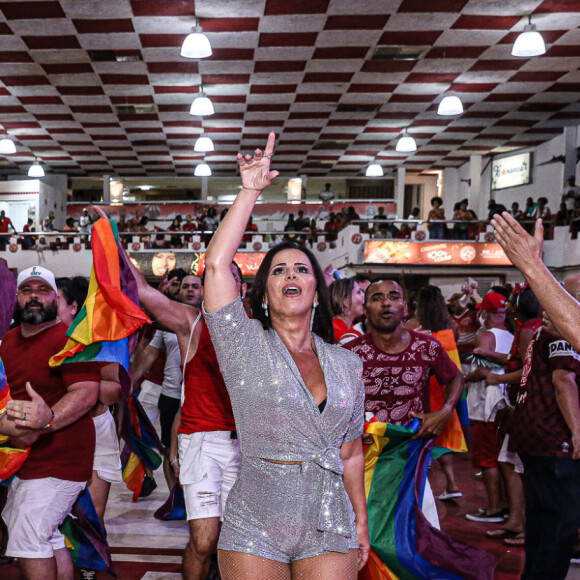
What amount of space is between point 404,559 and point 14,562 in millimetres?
2447

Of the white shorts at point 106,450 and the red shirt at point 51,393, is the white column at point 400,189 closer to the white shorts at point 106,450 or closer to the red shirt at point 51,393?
the white shorts at point 106,450

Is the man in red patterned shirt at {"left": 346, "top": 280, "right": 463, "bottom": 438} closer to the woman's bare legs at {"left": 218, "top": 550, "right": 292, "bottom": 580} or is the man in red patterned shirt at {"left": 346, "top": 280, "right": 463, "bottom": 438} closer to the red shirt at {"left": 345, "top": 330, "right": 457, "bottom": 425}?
the red shirt at {"left": 345, "top": 330, "right": 457, "bottom": 425}

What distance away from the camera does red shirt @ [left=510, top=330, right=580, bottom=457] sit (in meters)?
3.33

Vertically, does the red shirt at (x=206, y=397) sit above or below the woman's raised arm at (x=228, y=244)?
below

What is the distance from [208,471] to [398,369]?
110cm

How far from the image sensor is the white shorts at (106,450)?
158 inches

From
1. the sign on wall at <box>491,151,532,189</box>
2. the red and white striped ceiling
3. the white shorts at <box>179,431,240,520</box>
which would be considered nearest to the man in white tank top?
the white shorts at <box>179,431,240,520</box>

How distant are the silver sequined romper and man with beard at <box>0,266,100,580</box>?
1.13 meters

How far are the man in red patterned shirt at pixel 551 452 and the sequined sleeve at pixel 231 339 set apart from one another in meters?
1.52

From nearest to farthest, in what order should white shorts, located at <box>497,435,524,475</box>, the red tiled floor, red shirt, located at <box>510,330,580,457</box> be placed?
1. red shirt, located at <box>510,330,580,457</box>
2. the red tiled floor
3. white shorts, located at <box>497,435,524,475</box>

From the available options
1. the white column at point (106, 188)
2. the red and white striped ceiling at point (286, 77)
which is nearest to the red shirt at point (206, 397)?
the red and white striped ceiling at point (286, 77)

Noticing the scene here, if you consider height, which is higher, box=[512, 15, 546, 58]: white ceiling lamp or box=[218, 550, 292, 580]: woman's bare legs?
box=[512, 15, 546, 58]: white ceiling lamp

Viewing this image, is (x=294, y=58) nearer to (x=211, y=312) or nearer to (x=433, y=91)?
(x=433, y=91)

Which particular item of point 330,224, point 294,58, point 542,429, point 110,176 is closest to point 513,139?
point 330,224
